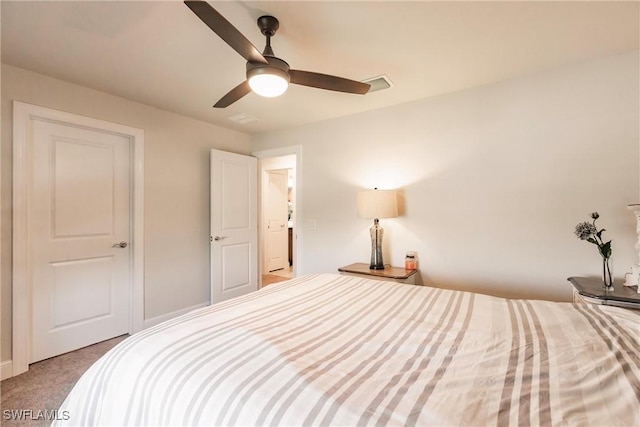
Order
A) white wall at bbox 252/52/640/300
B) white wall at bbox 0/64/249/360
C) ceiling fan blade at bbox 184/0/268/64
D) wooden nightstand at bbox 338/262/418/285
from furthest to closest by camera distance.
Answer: wooden nightstand at bbox 338/262/418/285
white wall at bbox 0/64/249/360
white wall at bbox 252/52/640/300
ceiling fan blade at bbox 184/0/268/64

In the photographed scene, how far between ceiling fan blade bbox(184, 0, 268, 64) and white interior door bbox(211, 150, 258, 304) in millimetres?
2204

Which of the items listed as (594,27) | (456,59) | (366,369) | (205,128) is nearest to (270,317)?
(366,369)

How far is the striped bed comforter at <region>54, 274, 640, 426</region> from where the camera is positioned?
69 cm

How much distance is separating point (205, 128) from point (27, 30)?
5.89 feet

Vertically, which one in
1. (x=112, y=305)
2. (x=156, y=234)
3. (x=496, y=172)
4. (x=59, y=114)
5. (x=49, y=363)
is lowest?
(x=49, y=363)

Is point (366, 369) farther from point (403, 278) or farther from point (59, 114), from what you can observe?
point (59, 114)

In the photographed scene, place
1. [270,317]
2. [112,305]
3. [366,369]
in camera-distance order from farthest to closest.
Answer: [112,305] → [270,317] → [366,369]

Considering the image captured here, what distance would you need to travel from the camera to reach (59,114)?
7.78 feet

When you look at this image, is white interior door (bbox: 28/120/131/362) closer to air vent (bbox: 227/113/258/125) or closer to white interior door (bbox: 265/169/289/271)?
air vent (bbox: 227/113/258/125)

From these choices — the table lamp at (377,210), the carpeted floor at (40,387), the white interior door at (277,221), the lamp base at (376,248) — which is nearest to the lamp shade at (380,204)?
the table lamp at (377,210)

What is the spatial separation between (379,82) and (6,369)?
364 cm

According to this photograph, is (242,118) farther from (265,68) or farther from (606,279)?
(606,279)

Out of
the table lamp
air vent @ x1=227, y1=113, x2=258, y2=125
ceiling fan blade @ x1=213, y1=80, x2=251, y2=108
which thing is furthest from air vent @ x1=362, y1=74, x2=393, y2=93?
air vent @ x1=227, y1=113, x2=258, y2=125

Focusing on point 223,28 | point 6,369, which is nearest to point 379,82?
point 223,28
